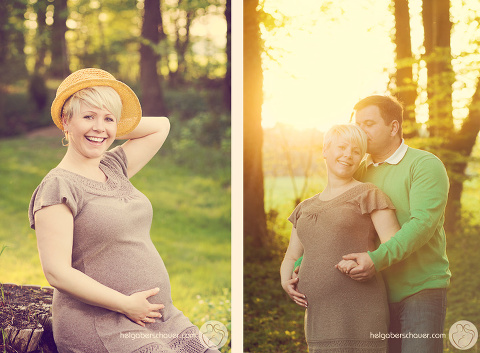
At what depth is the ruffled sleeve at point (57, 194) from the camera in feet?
7.89

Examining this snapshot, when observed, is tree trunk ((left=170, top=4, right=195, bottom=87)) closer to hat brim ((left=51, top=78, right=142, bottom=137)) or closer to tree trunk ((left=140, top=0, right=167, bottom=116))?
tree trunk ((left=140, top=0, right=167, bottom=116))

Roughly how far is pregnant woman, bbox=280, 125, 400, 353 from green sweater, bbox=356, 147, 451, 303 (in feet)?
0.22

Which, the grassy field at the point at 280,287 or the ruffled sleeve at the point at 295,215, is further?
the grassy field at the point at 280,287

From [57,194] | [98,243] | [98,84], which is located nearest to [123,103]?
[98,84]

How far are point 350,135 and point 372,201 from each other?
388 mm

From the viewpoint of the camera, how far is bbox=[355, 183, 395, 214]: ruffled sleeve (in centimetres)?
270

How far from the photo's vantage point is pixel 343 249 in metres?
2.77

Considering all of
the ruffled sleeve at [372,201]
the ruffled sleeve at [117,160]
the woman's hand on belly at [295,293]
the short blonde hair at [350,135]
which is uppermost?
the short blonde hair at [350,135]

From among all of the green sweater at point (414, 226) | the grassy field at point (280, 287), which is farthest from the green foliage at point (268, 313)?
the green sweater at point (414, 226)

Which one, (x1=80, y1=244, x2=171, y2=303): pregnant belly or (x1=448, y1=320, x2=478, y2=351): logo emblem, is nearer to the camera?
(x1=80, y1=244, x2=171, y2=303): pregnant belly

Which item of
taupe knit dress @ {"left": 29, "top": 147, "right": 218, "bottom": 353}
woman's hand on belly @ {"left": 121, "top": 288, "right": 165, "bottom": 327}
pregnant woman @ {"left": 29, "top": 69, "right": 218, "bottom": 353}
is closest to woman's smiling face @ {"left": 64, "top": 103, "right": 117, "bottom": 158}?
pregnant woman @ {"left": 29, "top": 69, "right": 218, "bottom": 353}

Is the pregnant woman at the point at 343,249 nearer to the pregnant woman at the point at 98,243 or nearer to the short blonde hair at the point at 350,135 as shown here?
the short blonde hair at the point at 350,135

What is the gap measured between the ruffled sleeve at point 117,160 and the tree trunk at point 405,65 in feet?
5.60

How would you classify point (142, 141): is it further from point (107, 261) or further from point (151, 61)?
point (151, 61)
